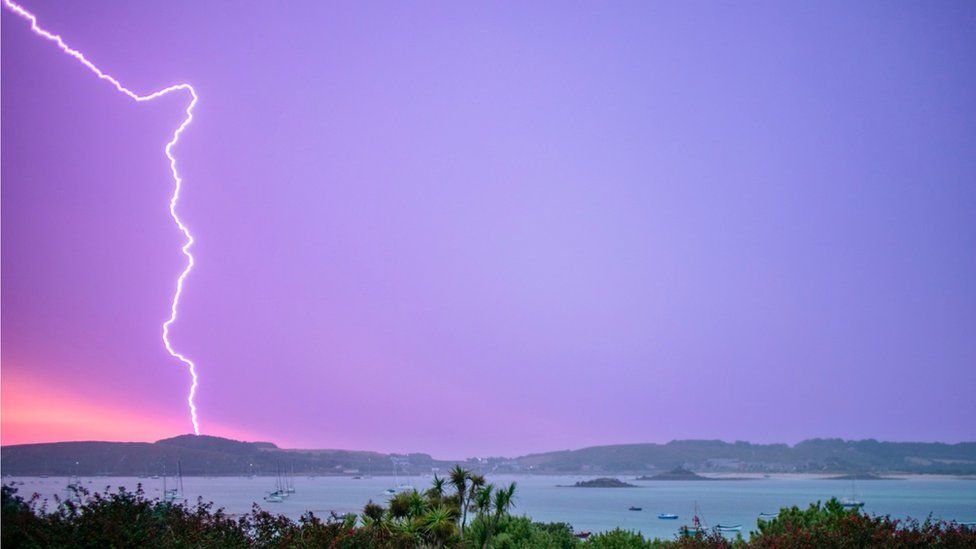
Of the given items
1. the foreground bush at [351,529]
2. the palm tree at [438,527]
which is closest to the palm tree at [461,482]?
the foreground bush at [351,529]

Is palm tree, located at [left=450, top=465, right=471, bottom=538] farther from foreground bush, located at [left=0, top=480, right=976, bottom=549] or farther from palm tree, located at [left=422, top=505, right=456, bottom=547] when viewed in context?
palm tree, located at [left=422, top=505, right=456, bottom=547]

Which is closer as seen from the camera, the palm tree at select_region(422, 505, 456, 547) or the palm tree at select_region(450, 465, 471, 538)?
the palm tree at select_region(422, 505, 456, 547)

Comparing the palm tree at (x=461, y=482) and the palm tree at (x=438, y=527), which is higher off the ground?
the palm tree at (x=461, y=482)

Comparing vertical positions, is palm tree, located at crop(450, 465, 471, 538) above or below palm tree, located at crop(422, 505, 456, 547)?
above

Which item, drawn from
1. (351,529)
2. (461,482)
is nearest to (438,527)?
(461,482)

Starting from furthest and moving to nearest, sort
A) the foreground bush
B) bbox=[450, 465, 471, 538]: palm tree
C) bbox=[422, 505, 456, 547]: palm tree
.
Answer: bbox=[450, 465, 471, 538]: palm tree → bbox=[422, 505, 456, 547]: palm tree → the foreground bush

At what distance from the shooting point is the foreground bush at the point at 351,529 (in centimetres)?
894

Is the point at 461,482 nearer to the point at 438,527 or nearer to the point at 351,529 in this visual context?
the point at 438,527

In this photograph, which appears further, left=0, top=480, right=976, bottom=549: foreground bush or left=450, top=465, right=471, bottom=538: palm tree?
left=450, top=465, right=471, bottom=538: palm tree

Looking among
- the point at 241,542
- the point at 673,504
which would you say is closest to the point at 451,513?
the point at 241,542

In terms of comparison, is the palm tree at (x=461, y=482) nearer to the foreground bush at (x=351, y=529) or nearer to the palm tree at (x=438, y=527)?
the foreground bush at (x=351, y=529)

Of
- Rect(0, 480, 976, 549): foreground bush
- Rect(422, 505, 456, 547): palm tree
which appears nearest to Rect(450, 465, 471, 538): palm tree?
Rect(0, 480, 976, 549): foreground bush

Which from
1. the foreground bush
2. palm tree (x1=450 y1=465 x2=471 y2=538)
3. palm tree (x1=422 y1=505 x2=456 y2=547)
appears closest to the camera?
the foreground bush

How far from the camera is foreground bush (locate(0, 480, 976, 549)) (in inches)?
352
